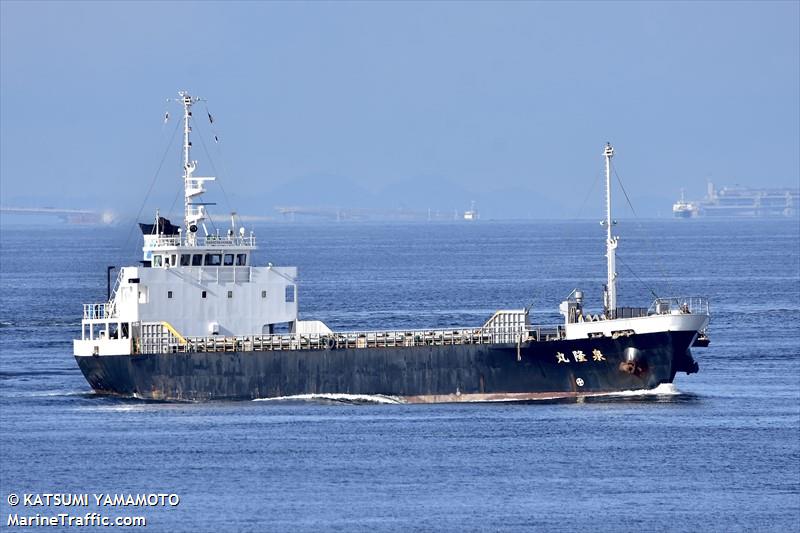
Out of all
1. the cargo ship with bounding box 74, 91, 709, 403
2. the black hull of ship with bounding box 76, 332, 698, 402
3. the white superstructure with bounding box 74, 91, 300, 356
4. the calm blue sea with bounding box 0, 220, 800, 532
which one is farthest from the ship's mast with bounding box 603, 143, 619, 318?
the white superstructure with bounding box 74, 91, 300, 356

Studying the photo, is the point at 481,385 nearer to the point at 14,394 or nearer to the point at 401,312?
the point at 14,394

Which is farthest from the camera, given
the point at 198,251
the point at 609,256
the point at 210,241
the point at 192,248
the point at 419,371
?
the point at 210,241

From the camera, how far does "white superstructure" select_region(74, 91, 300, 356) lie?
210ft

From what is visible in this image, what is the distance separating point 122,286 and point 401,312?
35602mm

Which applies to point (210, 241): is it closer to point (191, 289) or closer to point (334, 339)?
point (191, 289)

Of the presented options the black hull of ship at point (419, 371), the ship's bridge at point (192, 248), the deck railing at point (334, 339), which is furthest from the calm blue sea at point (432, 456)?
the ship's bridge at point (192, 248)

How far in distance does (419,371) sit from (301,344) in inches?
173

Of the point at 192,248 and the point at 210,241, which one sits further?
the point at 210,241

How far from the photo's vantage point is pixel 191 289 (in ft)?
212

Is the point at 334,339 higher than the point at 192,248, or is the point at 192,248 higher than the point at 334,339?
the point at 192,248

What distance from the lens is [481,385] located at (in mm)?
60812

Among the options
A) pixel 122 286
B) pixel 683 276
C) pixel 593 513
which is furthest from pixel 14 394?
pixel 683 276

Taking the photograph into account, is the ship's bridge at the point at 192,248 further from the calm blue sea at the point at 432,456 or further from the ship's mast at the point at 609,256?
the ship's mast at the point at 609,256

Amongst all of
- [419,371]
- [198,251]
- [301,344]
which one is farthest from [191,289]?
[419,371]
